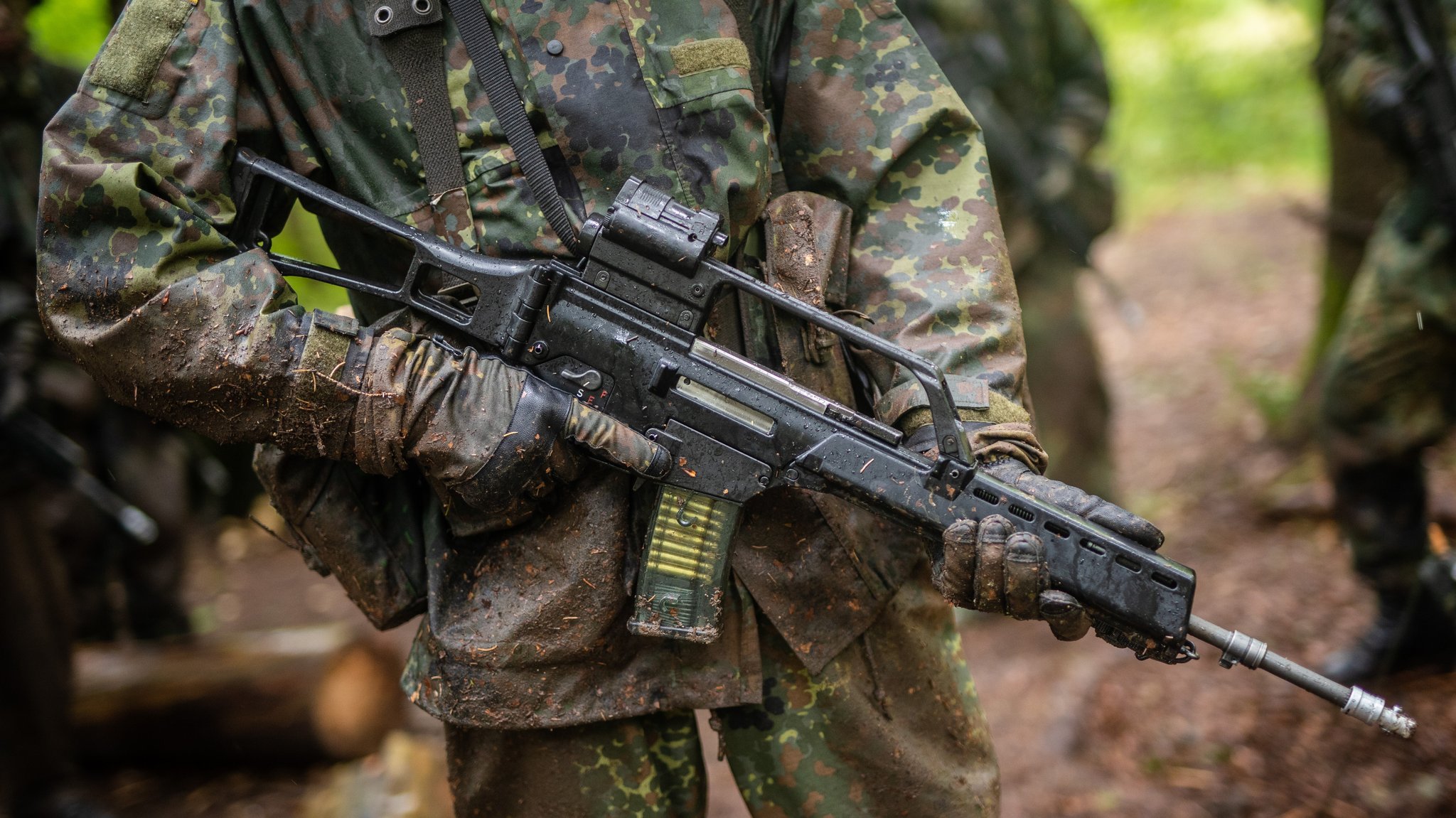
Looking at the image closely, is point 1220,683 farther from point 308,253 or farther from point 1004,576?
point 308,253

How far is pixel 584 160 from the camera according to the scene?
197 centimetres

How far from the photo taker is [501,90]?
6.37ft

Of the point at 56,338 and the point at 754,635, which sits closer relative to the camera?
the point at 56,338

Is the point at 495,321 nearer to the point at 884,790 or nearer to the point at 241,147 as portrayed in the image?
the point at 241,147

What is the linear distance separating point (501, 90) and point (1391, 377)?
3.17 metres

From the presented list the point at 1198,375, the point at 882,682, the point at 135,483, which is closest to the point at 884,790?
the point at 882,682

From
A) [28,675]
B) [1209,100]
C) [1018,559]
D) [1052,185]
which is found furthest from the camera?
[1209,100]

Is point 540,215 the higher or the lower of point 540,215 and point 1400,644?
the lower

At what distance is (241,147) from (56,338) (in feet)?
1.48

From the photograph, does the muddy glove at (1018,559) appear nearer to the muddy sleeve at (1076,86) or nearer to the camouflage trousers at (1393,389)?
the camouflage trousers at (1393,389)

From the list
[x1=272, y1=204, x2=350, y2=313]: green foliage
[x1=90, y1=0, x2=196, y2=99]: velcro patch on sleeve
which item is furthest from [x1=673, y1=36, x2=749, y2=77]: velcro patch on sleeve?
[x1=272, y1=204, x2=350, y2=313]: green foliage

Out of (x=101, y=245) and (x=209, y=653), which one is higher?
(x=101, y=245)

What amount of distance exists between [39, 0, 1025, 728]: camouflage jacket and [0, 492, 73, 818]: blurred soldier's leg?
2348 mm

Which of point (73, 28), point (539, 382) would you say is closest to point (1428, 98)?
point (539, 382)
